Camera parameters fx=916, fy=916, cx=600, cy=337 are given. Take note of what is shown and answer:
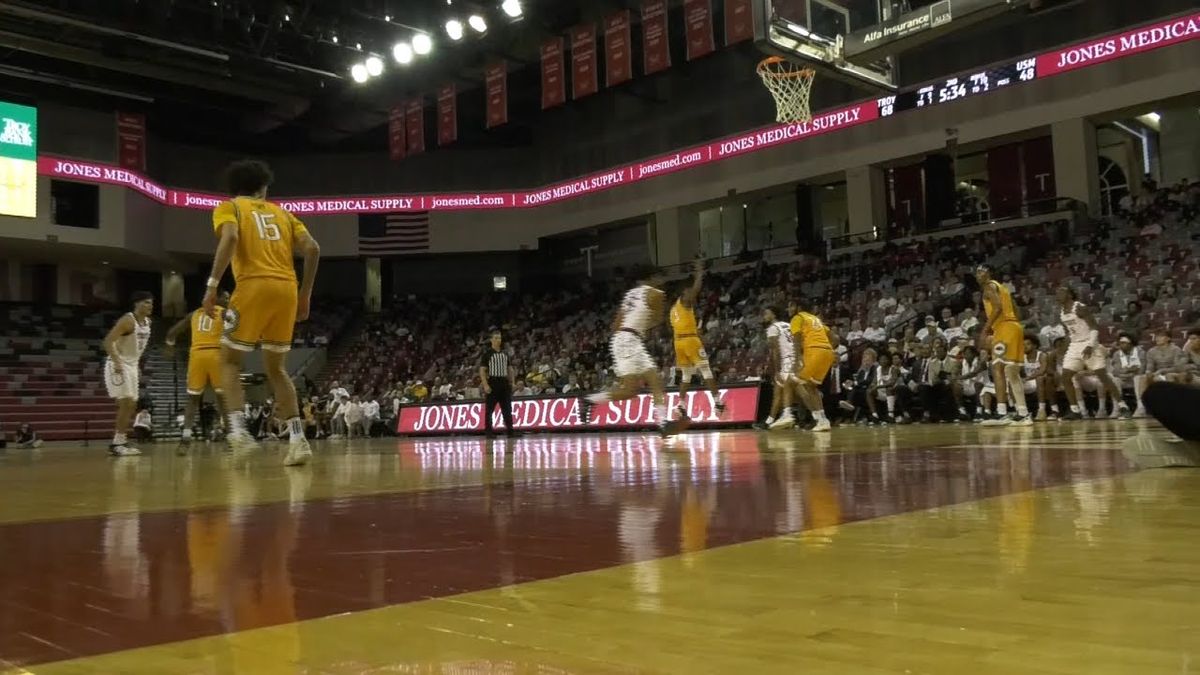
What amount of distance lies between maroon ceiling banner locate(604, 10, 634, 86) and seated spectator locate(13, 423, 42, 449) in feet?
51.9

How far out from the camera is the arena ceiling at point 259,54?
2183 cm

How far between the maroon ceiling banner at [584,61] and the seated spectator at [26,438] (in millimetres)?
15056

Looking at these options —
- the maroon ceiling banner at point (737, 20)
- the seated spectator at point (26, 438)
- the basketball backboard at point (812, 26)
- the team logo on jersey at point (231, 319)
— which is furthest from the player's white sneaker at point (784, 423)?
the seated spectator at point (26, 438)

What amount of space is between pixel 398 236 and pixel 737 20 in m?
18.4

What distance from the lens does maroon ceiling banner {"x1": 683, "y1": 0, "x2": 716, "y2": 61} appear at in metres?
19.0

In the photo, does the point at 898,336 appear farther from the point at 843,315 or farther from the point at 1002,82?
the point at 1002,82

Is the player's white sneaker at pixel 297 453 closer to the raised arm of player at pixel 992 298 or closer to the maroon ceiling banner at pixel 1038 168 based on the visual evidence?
the raised arm of player at pixel 992 298

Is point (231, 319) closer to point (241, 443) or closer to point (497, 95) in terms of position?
point (241, 443)

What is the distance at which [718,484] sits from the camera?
157 inches

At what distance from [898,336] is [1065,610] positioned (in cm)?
1621

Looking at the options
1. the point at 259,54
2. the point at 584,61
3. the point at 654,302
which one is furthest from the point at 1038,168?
the point at 259,54

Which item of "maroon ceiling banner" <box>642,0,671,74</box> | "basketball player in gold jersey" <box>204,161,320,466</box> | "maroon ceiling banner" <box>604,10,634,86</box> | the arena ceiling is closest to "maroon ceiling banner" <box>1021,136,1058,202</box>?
the arena ceiling

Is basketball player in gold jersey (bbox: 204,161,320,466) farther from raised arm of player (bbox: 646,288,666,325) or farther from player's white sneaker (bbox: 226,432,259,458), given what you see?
raised arm of player (bbox: 646,288,666,325)

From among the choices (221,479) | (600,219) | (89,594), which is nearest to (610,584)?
(89,594)
